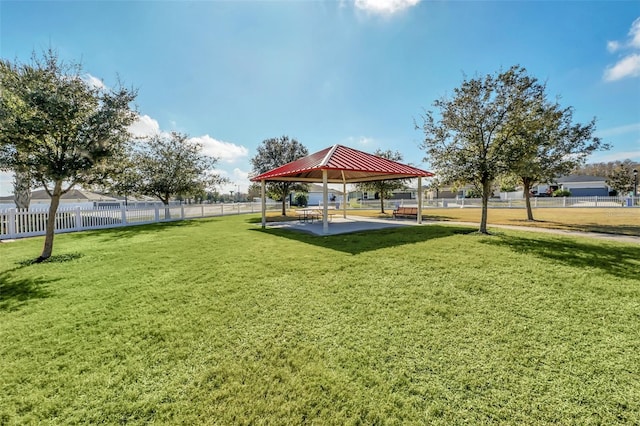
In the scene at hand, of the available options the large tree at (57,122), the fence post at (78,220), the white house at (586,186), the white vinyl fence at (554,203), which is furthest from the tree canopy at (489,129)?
the white house at (586,186)

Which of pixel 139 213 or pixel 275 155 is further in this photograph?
pixel 275 155

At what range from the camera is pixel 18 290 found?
5402 millimetres

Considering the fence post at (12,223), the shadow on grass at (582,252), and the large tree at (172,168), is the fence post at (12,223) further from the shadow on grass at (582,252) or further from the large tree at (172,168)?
the shadow on grass at (582,252)

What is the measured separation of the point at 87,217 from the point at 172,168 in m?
7.68

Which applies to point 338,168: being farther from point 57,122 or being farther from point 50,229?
point 50,229

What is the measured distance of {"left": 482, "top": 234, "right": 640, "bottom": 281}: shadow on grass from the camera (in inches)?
242

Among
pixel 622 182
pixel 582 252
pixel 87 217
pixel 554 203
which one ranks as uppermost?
pixel 622 182

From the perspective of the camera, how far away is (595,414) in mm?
2424

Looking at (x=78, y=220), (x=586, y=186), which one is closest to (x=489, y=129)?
(x=78, y=220)

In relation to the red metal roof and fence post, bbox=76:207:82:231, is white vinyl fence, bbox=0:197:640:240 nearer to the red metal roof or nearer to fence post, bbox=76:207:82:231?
fence post, bbox=76:207:82:231

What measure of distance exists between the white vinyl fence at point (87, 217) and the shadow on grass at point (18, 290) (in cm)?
707

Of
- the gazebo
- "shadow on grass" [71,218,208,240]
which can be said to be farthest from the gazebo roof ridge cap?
"shadow on grass" [71,218,208,240]

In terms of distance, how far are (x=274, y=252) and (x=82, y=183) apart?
6.55 metres

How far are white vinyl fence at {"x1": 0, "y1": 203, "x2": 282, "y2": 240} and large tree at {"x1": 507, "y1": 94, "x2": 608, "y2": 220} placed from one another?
20267mm
